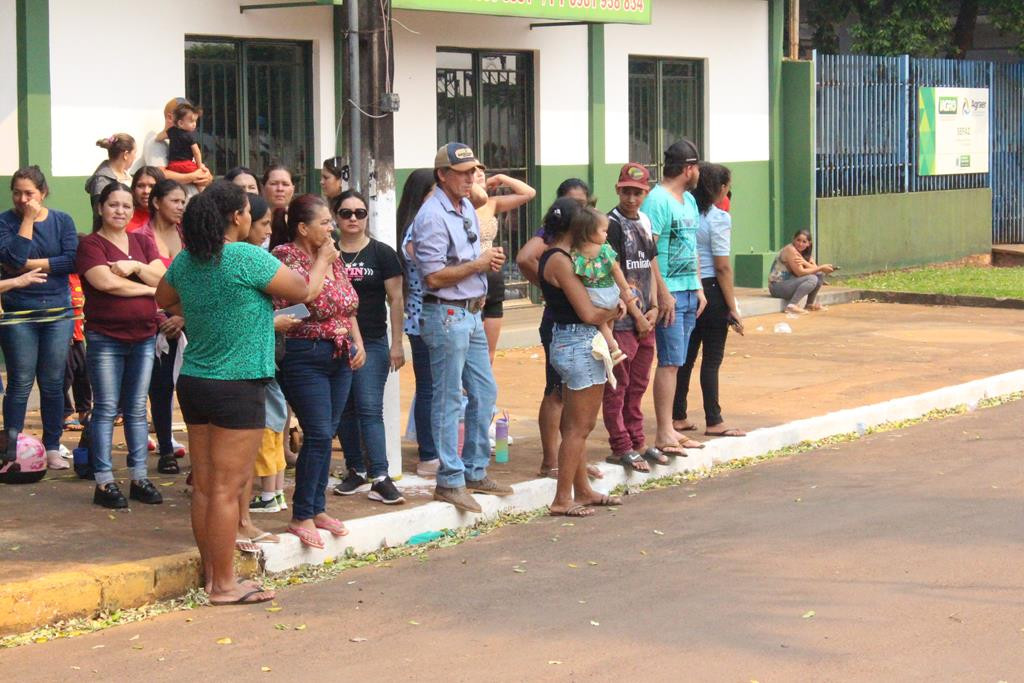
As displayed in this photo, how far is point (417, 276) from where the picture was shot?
8336 millimetres

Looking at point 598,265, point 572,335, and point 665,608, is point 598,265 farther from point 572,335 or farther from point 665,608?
point 665,608

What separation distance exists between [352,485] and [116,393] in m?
1.34

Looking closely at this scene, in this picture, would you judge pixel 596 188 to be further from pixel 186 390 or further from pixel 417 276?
pixel 186 390

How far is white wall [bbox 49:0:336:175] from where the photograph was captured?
12.4 meters

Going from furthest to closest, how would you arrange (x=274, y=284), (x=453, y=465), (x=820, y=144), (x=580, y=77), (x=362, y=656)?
(x=820, y=144), (x=580, y=77), (x=453, y=465), (x=274, y=284), (x=362, y=656)

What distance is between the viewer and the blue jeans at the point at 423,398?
28.1ft

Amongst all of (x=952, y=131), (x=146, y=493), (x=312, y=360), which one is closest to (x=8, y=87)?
(x=146, y=493)

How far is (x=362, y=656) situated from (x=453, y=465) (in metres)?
2.37

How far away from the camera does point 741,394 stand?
40.2ft

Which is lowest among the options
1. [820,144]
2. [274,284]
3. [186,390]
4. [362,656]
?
[362,656]

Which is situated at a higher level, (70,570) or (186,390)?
(186,390)

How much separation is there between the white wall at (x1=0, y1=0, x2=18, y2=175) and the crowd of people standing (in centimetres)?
273

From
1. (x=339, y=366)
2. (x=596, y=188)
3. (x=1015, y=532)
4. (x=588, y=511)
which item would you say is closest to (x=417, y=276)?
(x=339, y=366)

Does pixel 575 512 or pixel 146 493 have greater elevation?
pixel 146 493
